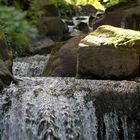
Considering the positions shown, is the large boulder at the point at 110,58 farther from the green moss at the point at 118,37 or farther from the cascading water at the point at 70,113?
the cascading water at the point at 70,113

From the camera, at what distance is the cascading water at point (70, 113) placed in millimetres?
5383

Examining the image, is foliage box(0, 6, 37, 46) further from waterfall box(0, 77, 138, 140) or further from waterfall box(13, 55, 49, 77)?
waterfall box(13, 55, 49, 77)

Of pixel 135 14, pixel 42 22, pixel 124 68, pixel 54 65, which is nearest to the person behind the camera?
pixel 124 68

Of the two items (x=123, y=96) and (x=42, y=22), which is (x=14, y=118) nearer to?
(x=123, y=96)

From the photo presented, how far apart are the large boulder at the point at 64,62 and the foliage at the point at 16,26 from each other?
6.23 m

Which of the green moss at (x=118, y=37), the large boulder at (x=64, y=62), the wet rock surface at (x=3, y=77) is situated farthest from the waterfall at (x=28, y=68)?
the wet rock surface at (x=3, y=77)

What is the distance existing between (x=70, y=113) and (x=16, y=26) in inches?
165

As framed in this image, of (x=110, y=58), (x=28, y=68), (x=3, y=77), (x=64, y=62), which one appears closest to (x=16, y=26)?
(x=3, y=77)

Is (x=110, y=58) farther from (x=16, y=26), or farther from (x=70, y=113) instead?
(x=16, y=26)

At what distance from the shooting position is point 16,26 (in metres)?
1.42

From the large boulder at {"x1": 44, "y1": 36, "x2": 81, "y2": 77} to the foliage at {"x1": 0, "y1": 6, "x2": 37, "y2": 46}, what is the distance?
6.23 meters

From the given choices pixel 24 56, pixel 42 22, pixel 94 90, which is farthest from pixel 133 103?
pixel 42 22

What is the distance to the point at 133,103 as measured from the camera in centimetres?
571

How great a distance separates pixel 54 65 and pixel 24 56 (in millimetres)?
3687
